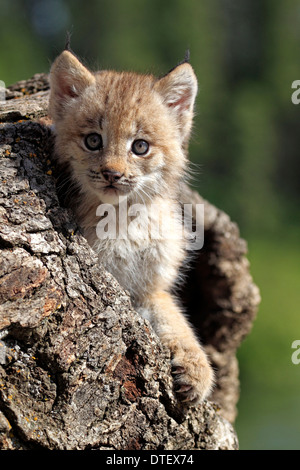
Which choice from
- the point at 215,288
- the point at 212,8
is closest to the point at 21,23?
the point at 212,8

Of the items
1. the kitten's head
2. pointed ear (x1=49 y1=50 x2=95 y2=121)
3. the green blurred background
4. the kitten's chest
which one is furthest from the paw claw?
the green blurred background

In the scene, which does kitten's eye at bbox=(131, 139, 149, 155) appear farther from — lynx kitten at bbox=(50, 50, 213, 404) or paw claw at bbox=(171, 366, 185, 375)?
paw claw at bbox=(171, 366, 185, 375)

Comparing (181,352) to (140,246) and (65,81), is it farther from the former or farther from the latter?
(65,81)

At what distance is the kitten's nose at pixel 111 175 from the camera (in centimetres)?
211

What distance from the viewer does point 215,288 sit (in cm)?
362

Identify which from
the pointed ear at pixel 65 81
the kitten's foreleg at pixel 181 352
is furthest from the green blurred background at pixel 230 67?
the pointed ear at pixel 65 81

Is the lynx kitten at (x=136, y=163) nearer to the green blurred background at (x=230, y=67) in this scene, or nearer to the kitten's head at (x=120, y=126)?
the kitten's head at (x=120, y=126)

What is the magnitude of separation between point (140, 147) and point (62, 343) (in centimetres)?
80

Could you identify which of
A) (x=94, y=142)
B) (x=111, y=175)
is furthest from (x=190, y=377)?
(x=94, y=142)

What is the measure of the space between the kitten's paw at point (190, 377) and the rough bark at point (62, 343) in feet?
0.16

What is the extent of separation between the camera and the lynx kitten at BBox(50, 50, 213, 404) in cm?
218
